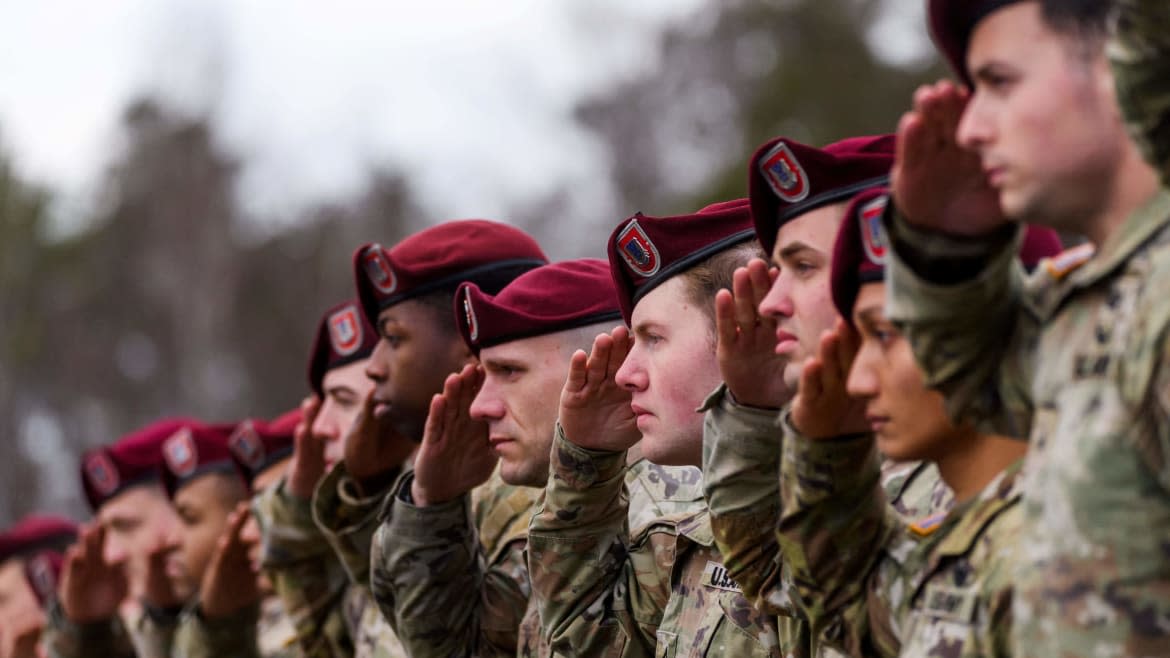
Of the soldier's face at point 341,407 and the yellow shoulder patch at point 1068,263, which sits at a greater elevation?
the yellow shoulder patch at point 1068,263

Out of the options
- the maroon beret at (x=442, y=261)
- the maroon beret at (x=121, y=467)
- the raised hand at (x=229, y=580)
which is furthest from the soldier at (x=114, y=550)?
the maroon beret at (x=442, y=261)

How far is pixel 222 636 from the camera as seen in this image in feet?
23.7

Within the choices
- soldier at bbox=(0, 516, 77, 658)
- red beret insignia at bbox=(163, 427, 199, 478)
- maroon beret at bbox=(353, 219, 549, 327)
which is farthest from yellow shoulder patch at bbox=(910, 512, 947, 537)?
soldier at bbox=(0, 516, 77, 658)

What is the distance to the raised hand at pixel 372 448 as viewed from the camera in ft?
18.8

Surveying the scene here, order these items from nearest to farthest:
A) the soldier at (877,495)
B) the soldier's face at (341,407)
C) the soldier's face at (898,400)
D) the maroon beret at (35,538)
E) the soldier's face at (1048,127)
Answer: the soldier's face at (1048,127)
the soldier at (877,495)
the soldier's face at (898,400)
the soldier's face at (341,407)
the maroon beret at (35,538)

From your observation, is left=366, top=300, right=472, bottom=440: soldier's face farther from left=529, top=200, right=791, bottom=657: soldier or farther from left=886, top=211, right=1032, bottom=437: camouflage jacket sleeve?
left=886, top=211, right=1032, bottom=437: camouflage jacket sleeve

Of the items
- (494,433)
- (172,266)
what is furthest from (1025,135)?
(172,266)

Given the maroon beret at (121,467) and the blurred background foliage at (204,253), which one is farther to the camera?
the blurred background foliage at (204,253)

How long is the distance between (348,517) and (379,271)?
914 millimetres

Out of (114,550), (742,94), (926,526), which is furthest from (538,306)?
(742,94)

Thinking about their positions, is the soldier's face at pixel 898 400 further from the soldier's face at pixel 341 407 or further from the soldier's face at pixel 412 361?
the soldier's face at pixel 341 407

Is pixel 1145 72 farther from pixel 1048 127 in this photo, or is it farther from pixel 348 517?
pixel 348 517

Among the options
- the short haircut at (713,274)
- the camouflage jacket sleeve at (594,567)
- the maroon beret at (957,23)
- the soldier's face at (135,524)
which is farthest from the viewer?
the soldier's face at (135,524)

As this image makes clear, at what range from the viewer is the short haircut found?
422cm
